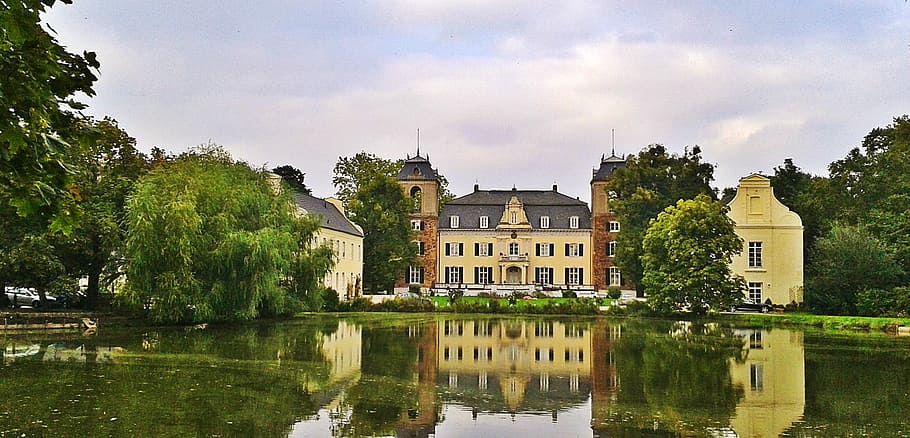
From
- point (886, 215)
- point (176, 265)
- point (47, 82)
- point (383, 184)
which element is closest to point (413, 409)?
point (47, 82)

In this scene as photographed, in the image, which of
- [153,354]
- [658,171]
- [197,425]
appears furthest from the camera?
[658,171]

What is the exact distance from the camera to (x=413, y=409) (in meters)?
12.7

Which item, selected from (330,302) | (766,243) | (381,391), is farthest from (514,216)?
(381,391)

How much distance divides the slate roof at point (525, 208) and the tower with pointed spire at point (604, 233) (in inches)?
81.2

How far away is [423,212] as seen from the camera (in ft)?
221

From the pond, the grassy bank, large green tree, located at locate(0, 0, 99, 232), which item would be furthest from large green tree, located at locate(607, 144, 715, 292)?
large green tree, located at locate(0, 0, 99, 232)

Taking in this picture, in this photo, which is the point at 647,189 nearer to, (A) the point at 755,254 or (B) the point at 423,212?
(A) the point at 755,254

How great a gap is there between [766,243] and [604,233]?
19762 millimetres

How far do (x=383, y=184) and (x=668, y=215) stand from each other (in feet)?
67.8

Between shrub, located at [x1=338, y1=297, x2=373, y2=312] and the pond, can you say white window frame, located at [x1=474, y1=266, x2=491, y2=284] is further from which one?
the pond

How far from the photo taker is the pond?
1132 centimetres

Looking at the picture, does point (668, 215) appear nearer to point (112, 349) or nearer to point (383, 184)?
point (383, 184)

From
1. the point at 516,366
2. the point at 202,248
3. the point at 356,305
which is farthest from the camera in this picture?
the point at 356,305

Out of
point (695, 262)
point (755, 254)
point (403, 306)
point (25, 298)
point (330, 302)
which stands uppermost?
point (755, 254)
